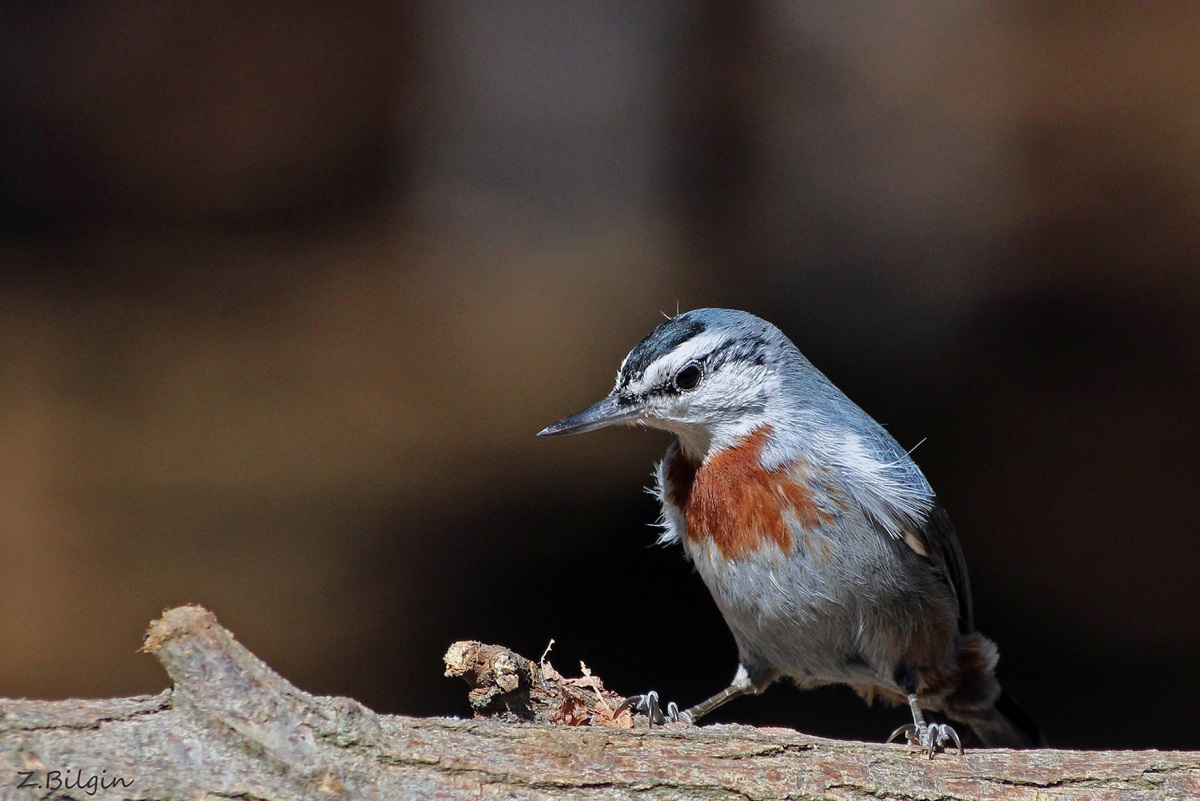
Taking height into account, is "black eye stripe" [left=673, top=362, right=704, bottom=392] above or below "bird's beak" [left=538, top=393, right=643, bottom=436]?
above

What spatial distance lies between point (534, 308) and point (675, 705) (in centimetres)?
150

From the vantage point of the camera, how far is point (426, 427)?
127 inches

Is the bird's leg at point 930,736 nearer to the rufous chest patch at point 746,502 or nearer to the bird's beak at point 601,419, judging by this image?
the rufous chest patch at point 746,502

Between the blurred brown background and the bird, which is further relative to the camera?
the blurred brown background

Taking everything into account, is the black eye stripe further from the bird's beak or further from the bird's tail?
the bird's tail

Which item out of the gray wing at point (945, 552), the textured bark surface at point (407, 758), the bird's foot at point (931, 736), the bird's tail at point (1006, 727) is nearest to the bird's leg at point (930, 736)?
the bird's foot at point (931, 736)

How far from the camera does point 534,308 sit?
3.30 meters

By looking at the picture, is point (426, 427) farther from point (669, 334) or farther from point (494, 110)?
point (669, 334)

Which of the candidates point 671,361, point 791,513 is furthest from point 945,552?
point 671,361

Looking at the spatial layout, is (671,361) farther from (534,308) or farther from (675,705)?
(534,308)

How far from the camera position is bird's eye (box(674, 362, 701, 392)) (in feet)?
6.84

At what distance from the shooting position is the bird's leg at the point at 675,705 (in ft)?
6.66

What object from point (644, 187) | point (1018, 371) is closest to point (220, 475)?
point (644, 187)

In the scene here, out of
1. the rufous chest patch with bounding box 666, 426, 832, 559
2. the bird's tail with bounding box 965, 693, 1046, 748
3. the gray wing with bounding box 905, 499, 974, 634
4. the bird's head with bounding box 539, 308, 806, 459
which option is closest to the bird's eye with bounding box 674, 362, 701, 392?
the bird's head with bounding box 539, 308, 806, 459
